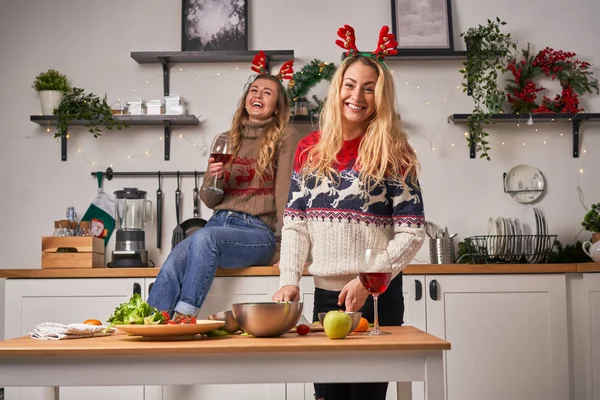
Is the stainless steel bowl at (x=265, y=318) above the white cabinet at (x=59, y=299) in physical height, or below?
above

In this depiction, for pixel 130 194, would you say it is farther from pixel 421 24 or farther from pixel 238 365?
pixel 238 365

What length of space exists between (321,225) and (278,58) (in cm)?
196

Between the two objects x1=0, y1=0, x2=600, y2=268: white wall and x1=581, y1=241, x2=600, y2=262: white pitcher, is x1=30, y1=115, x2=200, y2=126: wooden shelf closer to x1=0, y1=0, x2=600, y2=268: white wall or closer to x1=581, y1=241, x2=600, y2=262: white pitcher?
x1=0, y1=0, x2=600, y2=268: white wall

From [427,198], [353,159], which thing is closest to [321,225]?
[353,159]

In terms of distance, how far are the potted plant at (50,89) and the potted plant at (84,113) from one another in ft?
0.13

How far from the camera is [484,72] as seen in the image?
3.86 meters

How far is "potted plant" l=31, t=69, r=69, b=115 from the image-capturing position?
12.4 feet

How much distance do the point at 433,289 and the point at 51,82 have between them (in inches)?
81.4


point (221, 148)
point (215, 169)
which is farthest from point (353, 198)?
point (215, 169)

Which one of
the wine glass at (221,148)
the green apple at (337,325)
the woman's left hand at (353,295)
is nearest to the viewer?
the green apple at (337,325)

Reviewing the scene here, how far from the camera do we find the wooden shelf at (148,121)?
3.71 meters

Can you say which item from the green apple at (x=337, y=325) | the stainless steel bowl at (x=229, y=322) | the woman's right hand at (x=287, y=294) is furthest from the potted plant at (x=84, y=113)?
the green apple at (x=337, y=325)

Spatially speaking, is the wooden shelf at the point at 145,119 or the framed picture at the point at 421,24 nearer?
the wooden shelf at the point at 145,119

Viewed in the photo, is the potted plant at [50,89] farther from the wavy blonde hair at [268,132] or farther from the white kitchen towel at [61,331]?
the white kitchen towel at [61,331]
